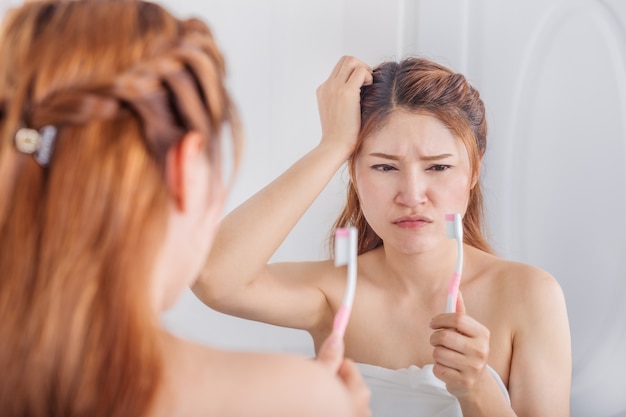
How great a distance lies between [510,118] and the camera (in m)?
1.61

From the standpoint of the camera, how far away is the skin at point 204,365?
24.1 inches

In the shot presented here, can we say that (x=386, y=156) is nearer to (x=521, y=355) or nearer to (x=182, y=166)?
(x=521, y=355)

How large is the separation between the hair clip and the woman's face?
2.34ft

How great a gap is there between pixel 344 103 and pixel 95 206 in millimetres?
763

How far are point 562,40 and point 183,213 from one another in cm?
112

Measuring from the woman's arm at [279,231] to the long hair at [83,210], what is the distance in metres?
0.62

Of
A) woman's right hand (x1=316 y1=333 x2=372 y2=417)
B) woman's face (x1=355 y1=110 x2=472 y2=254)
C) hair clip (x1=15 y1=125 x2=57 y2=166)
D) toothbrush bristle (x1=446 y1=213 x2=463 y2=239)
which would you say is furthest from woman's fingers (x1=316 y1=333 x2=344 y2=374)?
woman's face (x1=355 y1=110 x2=472 y2=254)

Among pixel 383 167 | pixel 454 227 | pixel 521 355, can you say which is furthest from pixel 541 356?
pixel 383 167

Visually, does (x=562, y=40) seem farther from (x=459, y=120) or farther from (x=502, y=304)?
(x=502, y=304)

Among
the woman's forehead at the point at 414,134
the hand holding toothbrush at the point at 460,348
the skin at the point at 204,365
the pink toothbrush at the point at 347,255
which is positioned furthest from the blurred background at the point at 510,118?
the skin at the point at 204,365

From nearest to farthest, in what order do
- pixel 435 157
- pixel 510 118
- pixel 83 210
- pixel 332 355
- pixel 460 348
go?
pixel 83 210 < pixel 332 355 < pixel 460 348 < pixel 435 157 < pixel 510 118

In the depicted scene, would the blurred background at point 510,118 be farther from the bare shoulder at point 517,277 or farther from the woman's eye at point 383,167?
the woman's eye at point 383,167

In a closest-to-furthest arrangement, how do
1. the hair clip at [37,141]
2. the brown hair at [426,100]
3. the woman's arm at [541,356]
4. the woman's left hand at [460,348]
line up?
the hair clip at [37,141]
the woman's left hand at [460,348]
the woman's arm at [541,356]
the brown hair at [426,100]

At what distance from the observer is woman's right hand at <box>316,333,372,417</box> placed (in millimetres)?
727
